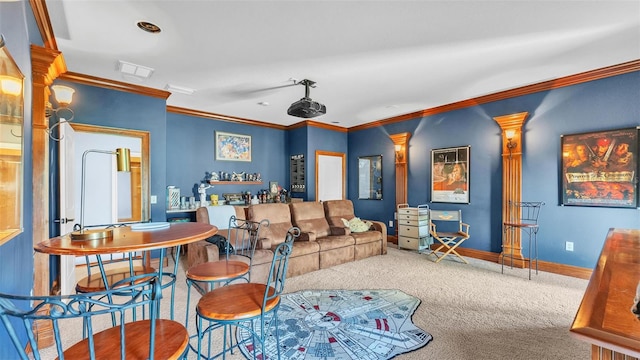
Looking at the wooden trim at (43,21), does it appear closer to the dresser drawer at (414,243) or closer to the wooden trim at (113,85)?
the wooden trim at (113,85)

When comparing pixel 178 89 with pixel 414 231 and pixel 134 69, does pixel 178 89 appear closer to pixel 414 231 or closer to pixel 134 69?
pixel 134 69

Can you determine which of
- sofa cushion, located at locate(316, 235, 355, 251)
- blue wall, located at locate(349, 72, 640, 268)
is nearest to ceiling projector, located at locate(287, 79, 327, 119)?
sofa cushion, located at locate(316, 235, 355, 251)

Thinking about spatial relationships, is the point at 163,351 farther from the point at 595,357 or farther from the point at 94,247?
the point at 595,357

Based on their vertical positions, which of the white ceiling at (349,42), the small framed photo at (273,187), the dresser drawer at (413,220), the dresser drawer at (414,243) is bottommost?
the dresser drawer at (414,243)

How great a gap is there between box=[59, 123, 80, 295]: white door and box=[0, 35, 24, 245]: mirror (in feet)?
4.30

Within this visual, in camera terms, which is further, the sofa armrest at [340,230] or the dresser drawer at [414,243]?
the dresser drawer at [414,243]

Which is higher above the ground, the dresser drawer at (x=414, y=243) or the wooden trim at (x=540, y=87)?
the wooden trim at (x=540, y=87)

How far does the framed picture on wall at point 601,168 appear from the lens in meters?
3.33

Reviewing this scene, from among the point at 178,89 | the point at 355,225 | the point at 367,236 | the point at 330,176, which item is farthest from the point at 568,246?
the point at 178,89

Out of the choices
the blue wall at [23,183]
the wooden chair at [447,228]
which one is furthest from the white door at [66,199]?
the wooden chair at [447,228]

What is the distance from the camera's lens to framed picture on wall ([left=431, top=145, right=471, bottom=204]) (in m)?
4.83

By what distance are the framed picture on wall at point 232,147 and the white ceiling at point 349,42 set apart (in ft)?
5.42

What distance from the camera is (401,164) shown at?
5.80m

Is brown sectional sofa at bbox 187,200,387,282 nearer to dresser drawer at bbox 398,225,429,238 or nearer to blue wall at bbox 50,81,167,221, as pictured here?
dresser drawer at bbox 398,225,429,238
